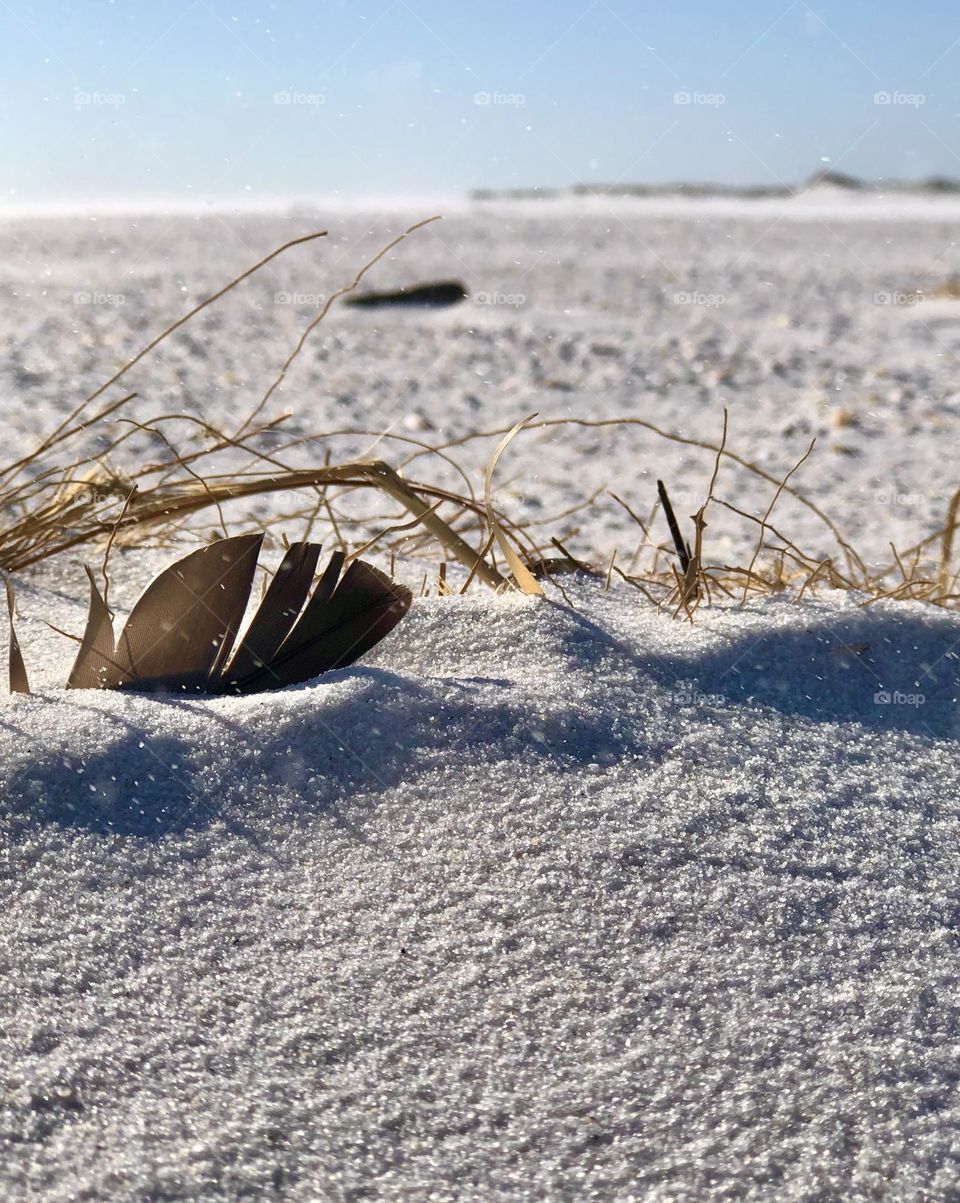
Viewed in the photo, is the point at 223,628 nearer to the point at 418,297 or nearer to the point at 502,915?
the point at 502,915

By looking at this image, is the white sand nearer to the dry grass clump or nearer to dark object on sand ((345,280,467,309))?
the dry grass clump

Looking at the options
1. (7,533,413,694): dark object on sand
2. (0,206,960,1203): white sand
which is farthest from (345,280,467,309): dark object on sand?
(7,533,413,694): dark object on sand

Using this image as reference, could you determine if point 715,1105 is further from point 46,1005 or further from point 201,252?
point 201,252

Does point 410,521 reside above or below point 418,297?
below

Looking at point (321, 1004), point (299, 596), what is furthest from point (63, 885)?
point (299, 596)

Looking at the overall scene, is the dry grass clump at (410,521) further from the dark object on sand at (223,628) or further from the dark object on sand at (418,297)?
the dark object on sand at (418,297)

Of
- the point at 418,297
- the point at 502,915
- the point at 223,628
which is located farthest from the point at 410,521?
the point at 418,297
